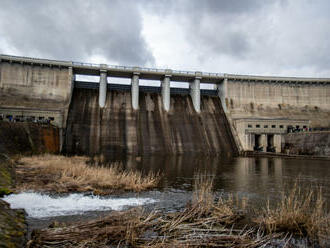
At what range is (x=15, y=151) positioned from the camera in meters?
20.0

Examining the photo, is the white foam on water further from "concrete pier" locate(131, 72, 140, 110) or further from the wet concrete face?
"concrete pier" locate(131, 72, 140, 110)

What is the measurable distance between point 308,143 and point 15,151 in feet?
106

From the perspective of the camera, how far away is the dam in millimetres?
36000

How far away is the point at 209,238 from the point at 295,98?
159ft

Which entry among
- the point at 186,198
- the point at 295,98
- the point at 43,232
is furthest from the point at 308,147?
the point at 43,232

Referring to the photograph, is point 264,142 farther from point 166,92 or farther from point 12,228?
point 12,228

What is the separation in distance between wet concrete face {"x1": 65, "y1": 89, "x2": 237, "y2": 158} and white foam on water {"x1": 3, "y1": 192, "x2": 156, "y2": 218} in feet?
76.0

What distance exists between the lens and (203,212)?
716 cm

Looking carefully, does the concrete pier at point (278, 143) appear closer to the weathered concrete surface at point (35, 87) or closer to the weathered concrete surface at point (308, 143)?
the weathered concrete surface at point (308, 143)

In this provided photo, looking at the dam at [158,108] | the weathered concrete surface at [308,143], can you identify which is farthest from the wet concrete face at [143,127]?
the weathered concrete surface at [308,143]

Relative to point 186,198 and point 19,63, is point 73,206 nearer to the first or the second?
point 186,198

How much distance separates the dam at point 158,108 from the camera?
36000 mm

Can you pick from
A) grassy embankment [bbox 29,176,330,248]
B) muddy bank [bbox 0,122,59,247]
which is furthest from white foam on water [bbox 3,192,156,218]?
grassy embankment [bbox 29,176,330,248]

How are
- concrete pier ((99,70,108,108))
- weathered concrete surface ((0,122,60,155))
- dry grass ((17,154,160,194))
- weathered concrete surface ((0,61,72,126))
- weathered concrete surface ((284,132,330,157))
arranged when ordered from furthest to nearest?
concrete pier ((99,70,108,108)) → weathered concrete surface ((0,61,72,126)) → weathered concrete surface ((284,132,330,157)) → weathered concrete surface ((0,122,60,155)) → dry grass ((17,154,160,194))
